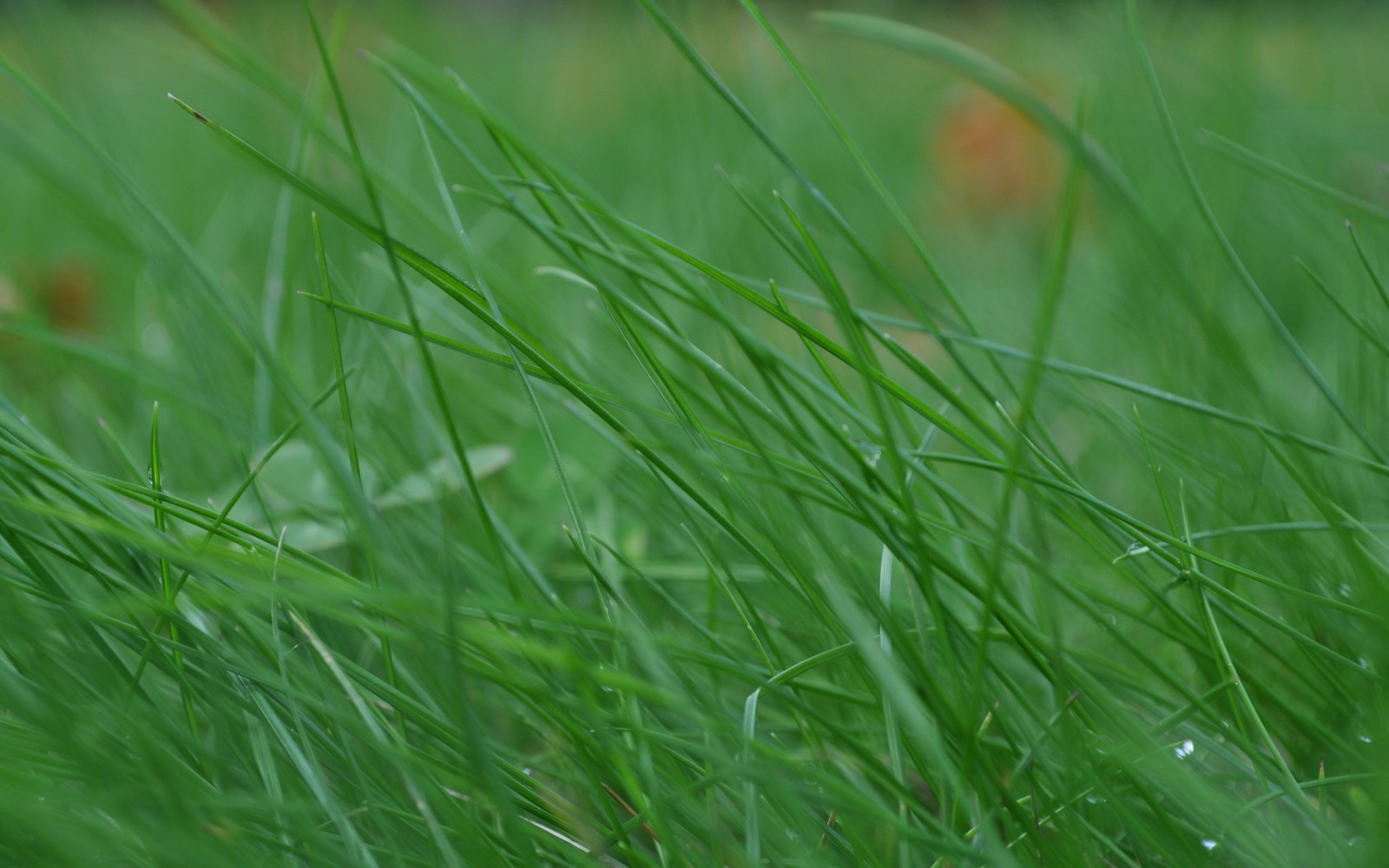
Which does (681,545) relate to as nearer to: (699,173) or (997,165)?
(699,173)

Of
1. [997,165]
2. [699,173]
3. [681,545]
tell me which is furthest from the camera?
[997,165]

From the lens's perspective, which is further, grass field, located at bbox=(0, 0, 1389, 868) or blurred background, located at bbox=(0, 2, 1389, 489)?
blurred background, located at bbox=(0, 2, 1389, 489)

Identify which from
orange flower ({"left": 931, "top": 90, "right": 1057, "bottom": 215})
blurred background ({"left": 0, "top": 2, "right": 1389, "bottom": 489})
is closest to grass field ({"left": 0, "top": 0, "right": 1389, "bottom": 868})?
blurred background ({"left": 0, "top": 2, "right": 1389, "bottom": 489})

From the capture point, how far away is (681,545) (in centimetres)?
58

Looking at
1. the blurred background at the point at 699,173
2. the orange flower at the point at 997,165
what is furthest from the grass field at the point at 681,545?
the orange flower at the point at 997,165

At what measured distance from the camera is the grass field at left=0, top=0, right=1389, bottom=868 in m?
0.31

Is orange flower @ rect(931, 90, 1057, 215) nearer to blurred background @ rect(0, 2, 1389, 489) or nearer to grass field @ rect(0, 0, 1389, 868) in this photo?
blurred background @ rect(0, 2, 1389, 489)

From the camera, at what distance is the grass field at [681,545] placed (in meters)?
0.31

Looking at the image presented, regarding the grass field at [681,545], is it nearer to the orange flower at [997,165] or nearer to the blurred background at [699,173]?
the blurred background at [699,173]

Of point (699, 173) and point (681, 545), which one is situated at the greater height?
point (699, 173)

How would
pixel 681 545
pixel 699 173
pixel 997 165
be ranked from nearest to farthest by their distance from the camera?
1. pixel 681 545
2. pixel 699 173
3. pixel 997 165

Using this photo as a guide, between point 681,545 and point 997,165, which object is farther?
point 997,165

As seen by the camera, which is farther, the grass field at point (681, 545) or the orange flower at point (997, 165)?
the orange flower at point (997, 165)

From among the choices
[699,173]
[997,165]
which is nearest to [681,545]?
[699,173]
